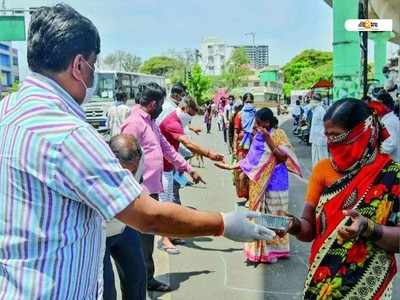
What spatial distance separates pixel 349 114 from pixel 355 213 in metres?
0.44

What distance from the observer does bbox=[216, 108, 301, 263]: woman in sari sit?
5246 mm

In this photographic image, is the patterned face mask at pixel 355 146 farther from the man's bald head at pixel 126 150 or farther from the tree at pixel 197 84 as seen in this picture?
the tree at pixel 197 84

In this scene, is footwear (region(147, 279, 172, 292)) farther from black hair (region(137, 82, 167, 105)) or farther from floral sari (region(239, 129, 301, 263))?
black hair (region(137, 82, 167, 105))

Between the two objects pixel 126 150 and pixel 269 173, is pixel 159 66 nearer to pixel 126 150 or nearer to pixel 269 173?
pixel 269 173

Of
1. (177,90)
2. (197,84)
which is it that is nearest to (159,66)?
(197,84)

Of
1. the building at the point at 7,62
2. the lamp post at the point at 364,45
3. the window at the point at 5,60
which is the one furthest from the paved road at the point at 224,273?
the window at the point at 5,60

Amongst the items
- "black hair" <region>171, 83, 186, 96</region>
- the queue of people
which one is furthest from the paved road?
the queue of people

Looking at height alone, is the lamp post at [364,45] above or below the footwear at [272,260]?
above

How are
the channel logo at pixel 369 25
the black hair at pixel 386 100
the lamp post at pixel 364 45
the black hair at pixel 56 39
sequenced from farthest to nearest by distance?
the black hair at pixel 386 100 < the lamp post at pixel 364 45 < the channel logo at pixel 369 25 < the black hair at pixel 56 39

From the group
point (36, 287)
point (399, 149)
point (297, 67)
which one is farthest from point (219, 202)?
point (297, 67)

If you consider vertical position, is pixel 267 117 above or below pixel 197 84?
below

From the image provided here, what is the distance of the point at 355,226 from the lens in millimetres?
2062

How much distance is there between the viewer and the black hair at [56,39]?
156cm

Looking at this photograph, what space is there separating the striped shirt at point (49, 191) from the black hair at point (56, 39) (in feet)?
0.20
